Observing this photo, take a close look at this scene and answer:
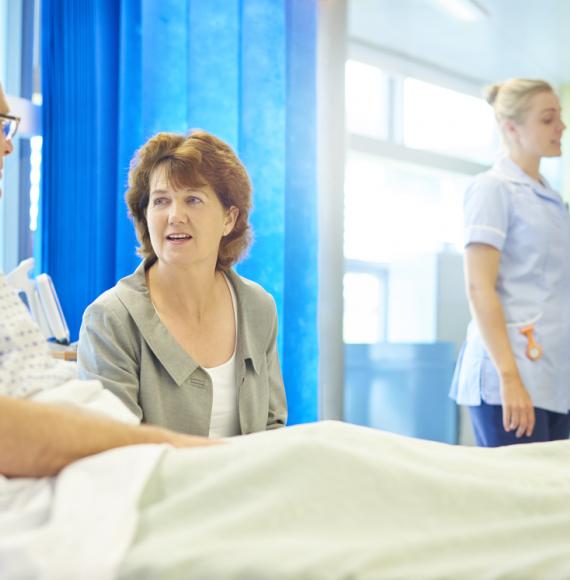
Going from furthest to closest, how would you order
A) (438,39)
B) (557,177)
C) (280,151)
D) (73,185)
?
1. (557,177)
2. (438,39)
3. (280,151)
4. (73,185)

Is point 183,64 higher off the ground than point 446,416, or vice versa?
point 183,64

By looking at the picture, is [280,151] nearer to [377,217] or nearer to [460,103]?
[377,217]

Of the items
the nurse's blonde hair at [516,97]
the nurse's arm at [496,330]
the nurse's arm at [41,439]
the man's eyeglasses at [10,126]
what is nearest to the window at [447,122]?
the nurse's blonde hair at [516,97]

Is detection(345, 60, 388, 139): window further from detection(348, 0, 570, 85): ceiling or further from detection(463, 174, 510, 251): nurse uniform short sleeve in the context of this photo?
detection(463, 174, 510, 251): nurse uniform short sleeve

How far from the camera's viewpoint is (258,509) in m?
0.63

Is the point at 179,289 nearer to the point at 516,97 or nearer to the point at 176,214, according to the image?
the point at 176,214

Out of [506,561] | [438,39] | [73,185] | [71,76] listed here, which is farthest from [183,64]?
[506,561]

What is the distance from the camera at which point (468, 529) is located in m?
0.66

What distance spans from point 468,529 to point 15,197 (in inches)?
90.8

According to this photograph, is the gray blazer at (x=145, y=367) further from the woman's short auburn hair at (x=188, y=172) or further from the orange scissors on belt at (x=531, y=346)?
the orange scissors on belt at (x=531, y=346)

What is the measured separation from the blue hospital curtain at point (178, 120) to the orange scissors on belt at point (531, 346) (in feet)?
2.90

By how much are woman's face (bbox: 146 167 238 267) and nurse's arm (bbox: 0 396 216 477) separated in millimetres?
834

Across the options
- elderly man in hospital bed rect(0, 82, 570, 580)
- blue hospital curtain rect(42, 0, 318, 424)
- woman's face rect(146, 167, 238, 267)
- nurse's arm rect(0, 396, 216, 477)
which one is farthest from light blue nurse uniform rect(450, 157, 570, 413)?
nurse's arm rect(0, 396, 216, 477)

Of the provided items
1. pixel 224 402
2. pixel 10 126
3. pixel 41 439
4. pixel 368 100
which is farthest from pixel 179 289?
pixel 368 100
